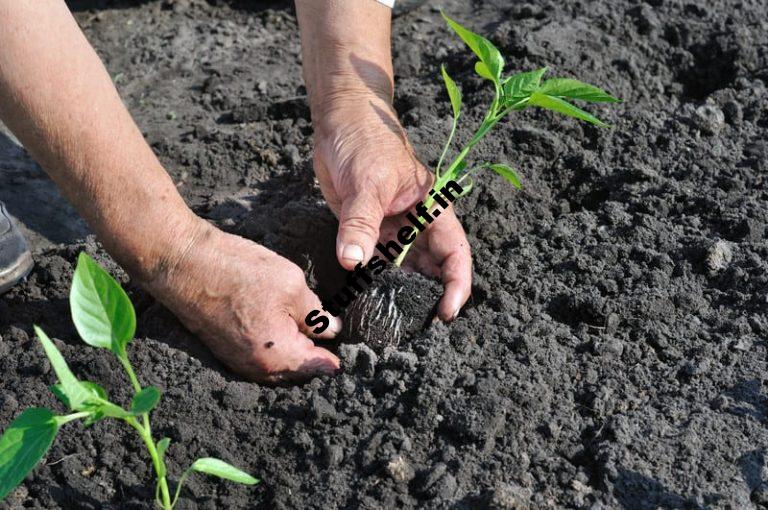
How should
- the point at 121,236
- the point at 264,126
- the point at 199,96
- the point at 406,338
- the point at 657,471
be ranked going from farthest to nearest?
the point at 199,96 < the point at 264,126 < the point at 406,338 < the point at 121,236 < the point at 657,471

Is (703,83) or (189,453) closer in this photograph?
(189,453)

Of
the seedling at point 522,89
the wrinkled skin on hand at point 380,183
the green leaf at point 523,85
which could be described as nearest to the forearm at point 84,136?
the wrinkled skin on hand at point 380,183

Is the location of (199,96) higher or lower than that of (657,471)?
lower

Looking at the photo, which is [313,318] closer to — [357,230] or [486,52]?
[357,230]

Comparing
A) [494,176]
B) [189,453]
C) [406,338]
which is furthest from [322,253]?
[189,453]

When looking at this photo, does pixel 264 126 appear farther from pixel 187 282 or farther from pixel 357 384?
pixel 357 384

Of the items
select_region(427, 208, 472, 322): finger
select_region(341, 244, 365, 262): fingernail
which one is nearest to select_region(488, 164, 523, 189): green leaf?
select_region(427, 208, 472, 322): finger

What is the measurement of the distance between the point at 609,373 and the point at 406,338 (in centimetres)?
57

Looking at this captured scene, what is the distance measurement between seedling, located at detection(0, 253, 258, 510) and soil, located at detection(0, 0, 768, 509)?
0.37 metres

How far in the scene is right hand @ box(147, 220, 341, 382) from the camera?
215 cm

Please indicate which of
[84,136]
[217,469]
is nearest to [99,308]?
[217,469]

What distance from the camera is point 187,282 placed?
214 centimetres

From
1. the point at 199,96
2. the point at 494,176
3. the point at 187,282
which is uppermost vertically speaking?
the point at 187,282

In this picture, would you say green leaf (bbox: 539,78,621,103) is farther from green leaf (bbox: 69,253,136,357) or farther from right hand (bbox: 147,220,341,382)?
green leaf (bbox: 69,253,136,357)
